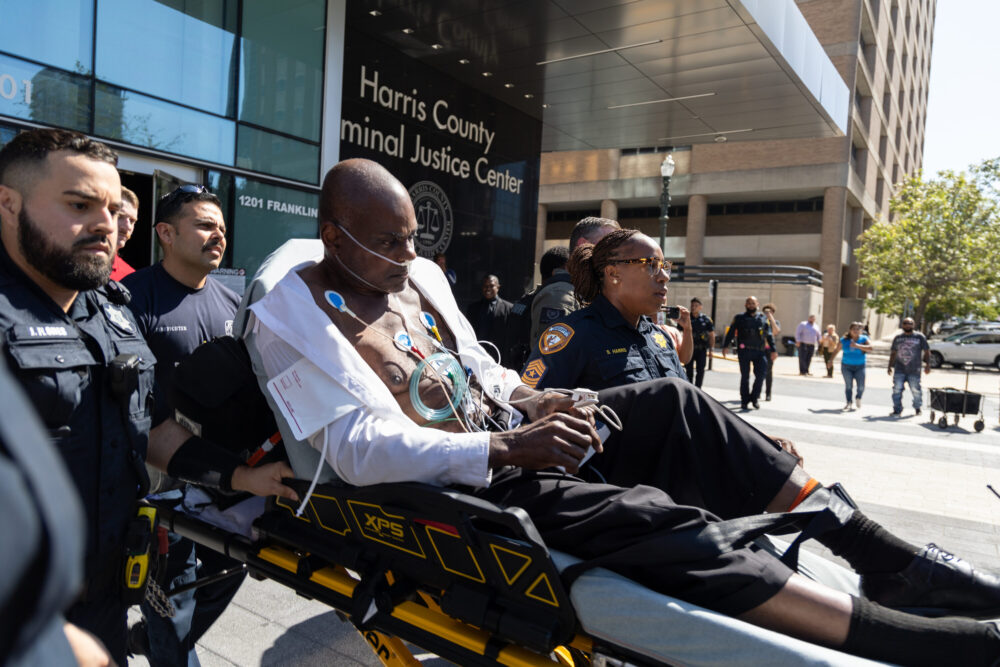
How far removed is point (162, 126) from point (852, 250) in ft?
126

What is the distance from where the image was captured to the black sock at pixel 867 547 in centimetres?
205

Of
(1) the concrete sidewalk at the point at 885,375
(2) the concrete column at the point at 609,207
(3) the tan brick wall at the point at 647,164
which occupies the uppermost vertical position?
(3) the tan brick wall at the point at 647,164

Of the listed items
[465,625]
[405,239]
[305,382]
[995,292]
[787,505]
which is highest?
[995,292]

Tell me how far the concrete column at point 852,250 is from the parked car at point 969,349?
1338 cm

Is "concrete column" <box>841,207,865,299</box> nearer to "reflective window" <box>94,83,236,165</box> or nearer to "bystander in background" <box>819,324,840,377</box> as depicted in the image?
"bystander in background" <box>819,324,840,377</box>

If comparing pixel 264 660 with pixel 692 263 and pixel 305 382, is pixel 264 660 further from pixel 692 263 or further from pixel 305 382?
pixel 692 263

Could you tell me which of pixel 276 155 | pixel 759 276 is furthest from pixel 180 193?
pixel 759 276

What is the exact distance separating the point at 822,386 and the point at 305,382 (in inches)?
619

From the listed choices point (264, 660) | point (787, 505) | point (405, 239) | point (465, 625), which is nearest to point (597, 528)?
point (465, 625)

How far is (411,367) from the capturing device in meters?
2.35

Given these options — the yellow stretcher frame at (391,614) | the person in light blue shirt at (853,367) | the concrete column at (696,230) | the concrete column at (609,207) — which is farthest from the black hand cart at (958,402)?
the concrete column at (609,207)

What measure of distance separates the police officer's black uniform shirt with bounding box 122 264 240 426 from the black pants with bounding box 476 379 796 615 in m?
1.57

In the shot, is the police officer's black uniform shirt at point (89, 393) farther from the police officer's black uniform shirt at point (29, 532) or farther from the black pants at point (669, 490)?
the police officer's black uniform shirt at point (29, 532)

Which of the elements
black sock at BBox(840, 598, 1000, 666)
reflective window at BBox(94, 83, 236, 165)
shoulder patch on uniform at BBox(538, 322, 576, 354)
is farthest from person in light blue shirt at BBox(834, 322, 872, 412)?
black sock at BBox(840, 598, 1000, 666)
